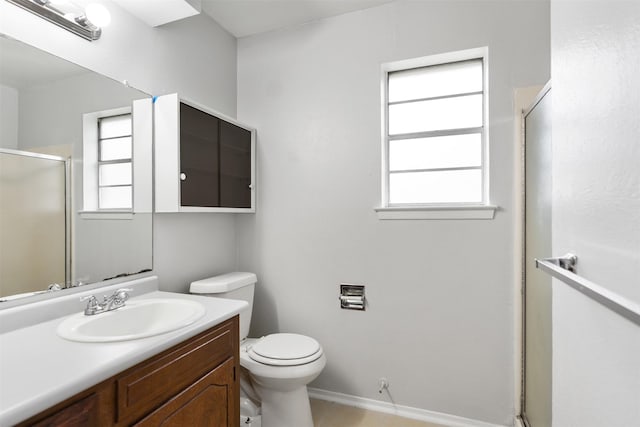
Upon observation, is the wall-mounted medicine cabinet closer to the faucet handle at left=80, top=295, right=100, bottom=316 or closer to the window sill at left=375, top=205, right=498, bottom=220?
the faucet handle at left=80, top=295, right=100, bottom=316

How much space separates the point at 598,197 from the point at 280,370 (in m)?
1.52

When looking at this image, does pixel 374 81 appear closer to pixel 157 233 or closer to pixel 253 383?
pixel 157 233

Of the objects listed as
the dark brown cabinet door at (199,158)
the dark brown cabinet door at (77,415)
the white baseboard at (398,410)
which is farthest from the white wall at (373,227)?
the dark brown cabinet door at (77,415)

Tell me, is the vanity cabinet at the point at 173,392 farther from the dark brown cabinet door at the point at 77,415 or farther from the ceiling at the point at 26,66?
the ceiling at the point at 26,66

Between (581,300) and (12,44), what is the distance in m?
1.93

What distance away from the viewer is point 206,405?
1216mm

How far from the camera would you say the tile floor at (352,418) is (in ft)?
6.16

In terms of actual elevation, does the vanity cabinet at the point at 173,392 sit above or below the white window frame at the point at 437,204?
below

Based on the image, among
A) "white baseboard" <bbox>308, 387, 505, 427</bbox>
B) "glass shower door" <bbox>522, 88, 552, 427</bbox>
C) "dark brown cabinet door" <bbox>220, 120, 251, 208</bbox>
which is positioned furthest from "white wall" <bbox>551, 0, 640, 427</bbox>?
"dark brown cabinet door" <bbox>220, 120, 251, 208</bbox>

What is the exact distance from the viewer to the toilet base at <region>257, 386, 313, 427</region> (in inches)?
67.7

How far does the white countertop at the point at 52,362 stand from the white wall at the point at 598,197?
109cm

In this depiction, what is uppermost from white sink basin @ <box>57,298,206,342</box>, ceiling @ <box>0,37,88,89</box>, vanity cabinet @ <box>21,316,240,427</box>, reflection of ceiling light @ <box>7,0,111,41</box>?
reflection of ceiling light @ <box>7,0,111,41</box>

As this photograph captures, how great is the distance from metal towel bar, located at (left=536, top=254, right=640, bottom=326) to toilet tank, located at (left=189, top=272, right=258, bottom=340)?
142 centimetres

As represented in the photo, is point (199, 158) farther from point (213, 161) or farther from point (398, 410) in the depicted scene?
point (398, 410)
